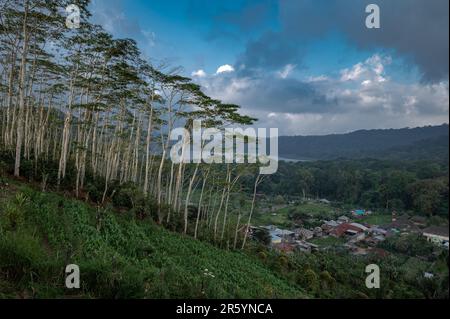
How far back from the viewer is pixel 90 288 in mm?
3238

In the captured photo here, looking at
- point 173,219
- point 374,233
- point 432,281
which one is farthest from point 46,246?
point 374,233

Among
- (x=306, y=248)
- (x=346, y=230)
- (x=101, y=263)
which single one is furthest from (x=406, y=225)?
(x=346, y=230)

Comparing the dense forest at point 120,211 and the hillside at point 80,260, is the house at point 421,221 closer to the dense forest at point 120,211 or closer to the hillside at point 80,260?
the dense forest at point 120,211

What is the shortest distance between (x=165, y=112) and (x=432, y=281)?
12798 mm

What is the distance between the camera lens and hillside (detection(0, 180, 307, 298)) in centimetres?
314

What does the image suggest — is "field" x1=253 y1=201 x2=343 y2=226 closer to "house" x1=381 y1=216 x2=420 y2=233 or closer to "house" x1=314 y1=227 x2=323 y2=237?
"house" x1=314 y1=227 x2=323 y2=237

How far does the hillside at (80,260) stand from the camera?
3.14 metres

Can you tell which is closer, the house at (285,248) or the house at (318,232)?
the house at (285,248)

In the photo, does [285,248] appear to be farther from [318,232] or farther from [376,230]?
[318,232]

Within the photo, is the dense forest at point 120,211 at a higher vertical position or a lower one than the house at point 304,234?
higher

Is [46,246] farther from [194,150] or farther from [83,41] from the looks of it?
[194,150]

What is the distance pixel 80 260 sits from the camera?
3.98 metres

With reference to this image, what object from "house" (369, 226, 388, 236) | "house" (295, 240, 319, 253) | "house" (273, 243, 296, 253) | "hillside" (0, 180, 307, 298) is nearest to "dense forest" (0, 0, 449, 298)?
"hillside" (0, 180, 307, 298)

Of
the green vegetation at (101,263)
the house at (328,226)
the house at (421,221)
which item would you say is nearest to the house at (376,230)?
the house at (328,226)
